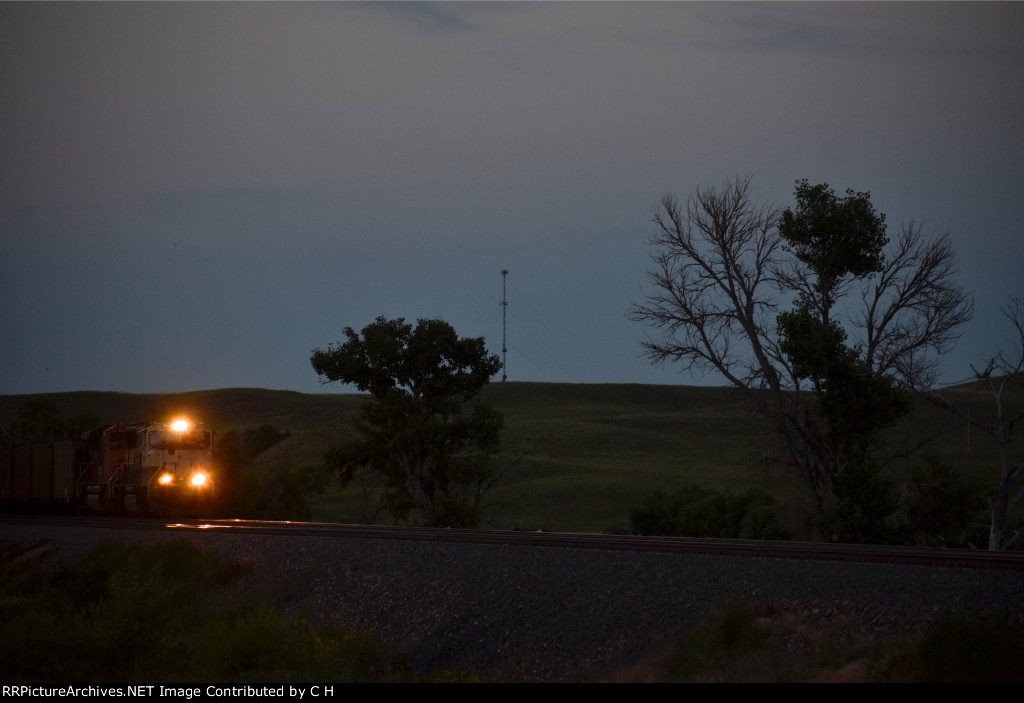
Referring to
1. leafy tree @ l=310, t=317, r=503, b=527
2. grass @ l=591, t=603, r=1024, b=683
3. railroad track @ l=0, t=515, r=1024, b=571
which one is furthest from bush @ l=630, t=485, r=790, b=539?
grass @ l=591, t=603, r=1024, b=683

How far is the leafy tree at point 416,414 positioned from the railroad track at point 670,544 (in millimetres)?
11792

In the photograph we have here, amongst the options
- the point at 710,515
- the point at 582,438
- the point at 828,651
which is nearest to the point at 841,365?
the point at 710,515

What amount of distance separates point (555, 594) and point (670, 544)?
9.63 feet

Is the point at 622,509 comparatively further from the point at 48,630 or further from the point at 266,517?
the point at 48,630

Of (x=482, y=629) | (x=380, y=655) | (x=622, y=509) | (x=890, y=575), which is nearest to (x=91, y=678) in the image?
(x=380, y=655)

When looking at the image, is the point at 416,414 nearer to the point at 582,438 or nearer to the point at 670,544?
the point at 670,544

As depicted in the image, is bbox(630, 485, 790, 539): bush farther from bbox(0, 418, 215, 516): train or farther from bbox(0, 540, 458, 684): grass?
bbox(0, 540, 458, 684): grass

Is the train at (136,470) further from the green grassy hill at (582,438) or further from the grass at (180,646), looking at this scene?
the grass at (180,646)

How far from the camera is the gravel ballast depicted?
43.8 feet

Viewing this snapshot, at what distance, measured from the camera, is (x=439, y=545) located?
20219 millimetres

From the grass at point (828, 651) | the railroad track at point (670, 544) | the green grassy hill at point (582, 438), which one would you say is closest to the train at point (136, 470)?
the railroad track at point (670, 544)

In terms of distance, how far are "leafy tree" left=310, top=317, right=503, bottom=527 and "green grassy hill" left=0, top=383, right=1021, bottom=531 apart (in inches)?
114

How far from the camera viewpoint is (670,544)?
61.4 feet

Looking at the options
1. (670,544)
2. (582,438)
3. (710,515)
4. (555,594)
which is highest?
(582,438)
